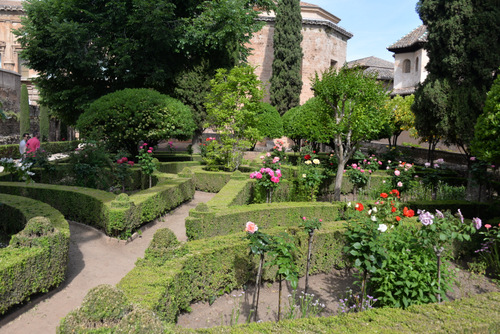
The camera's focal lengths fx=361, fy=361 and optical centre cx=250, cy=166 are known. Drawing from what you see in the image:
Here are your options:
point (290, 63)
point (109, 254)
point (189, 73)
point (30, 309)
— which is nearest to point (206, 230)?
point (109, 254)

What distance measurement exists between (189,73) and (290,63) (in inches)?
396

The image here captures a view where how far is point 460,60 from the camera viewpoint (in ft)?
43.1

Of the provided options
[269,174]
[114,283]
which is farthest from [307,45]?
[114,283]

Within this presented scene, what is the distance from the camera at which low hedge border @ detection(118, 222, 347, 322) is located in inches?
163

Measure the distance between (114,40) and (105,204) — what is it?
42.9 feet

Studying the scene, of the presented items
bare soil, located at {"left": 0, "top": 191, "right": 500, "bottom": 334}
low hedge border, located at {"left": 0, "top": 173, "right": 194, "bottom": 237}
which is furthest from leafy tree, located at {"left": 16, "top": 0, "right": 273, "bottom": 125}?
bare soil, located at {"left": 0, "top": 191, "right": 500, "bottom": 334}

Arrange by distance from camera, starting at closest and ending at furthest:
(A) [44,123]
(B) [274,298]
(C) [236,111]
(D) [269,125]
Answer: (B) [274,298] → (C) [236,111] → (D) [269,125] → (A) [44,123]

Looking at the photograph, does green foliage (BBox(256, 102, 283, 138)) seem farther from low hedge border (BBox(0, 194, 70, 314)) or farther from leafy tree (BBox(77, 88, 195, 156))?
low hedge border (BBox(0, 194, 70, 314))

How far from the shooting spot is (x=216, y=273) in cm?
547

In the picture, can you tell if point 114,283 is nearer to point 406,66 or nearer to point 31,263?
point 31,263

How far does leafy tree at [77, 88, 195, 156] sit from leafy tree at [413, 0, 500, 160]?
34.0 ft

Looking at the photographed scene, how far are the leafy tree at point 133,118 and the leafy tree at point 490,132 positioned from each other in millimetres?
11352

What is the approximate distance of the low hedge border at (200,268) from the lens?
4.14 metres

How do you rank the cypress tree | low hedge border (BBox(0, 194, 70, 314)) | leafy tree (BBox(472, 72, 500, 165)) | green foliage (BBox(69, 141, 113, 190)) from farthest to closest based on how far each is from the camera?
1. the cypress tree
2. green foliage (BBox(69, 141, 113, 190))
3. leafy tree (BBox(472, 72, 500, 165))
4. low hedge border (BBox(0, 194, 70, 314))
